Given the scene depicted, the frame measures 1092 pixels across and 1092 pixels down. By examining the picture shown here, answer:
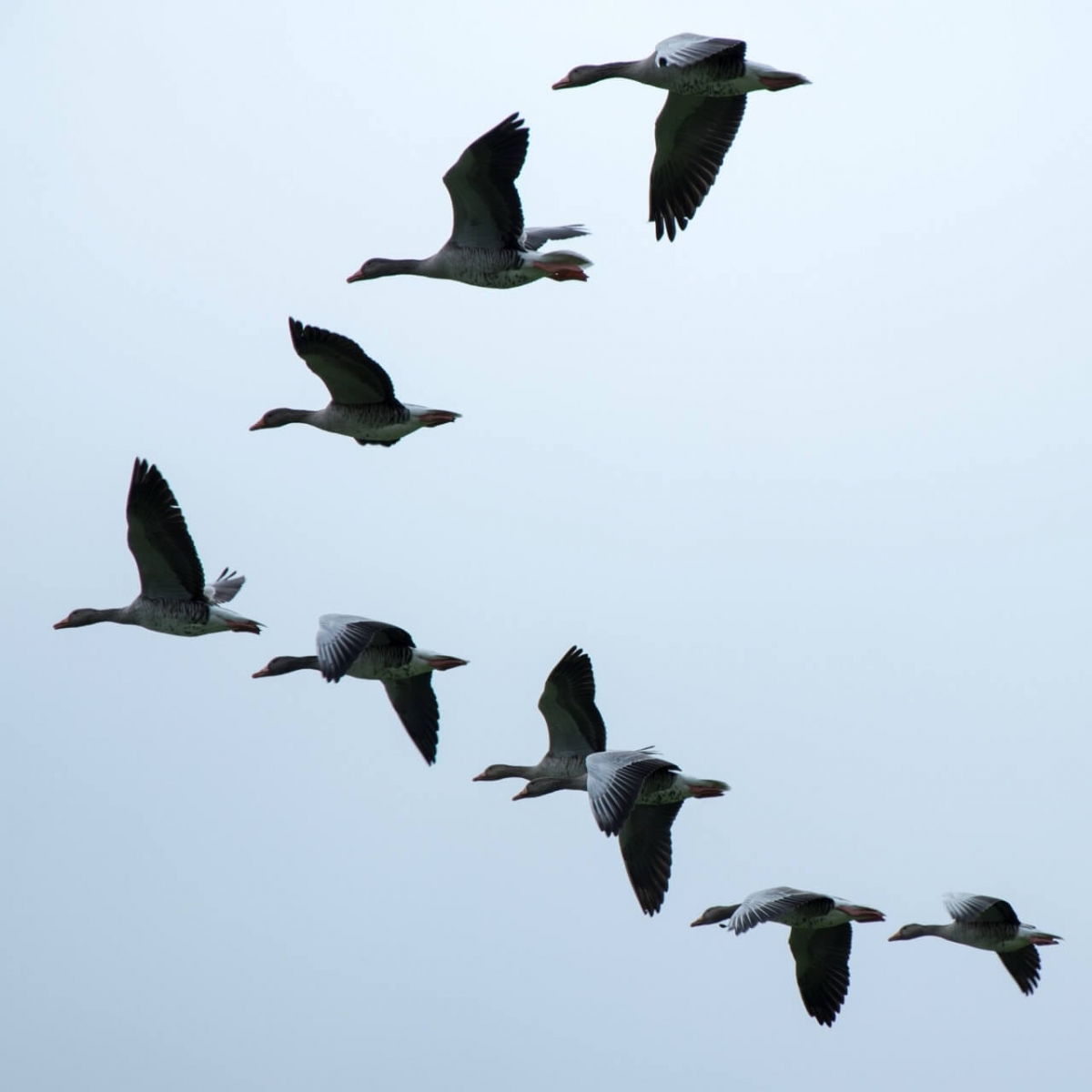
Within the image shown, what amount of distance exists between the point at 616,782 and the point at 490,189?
239 inches

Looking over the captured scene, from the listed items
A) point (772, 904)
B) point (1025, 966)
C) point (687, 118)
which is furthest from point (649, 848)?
point (687, 118)

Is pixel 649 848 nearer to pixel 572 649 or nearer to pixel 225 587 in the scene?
pixel 572 649

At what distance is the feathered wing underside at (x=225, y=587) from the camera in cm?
2742

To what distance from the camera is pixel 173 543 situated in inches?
866

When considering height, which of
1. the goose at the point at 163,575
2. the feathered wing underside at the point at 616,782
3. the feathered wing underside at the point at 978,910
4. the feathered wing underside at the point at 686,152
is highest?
the feathered wing underside at the point at 686,152

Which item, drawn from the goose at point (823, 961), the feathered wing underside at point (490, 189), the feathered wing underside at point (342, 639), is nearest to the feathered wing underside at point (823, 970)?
the goose at point (823, 961)

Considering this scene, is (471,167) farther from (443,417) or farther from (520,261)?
(443,417)

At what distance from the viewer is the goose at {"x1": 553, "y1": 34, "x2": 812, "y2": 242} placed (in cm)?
2131

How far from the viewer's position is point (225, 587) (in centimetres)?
2789

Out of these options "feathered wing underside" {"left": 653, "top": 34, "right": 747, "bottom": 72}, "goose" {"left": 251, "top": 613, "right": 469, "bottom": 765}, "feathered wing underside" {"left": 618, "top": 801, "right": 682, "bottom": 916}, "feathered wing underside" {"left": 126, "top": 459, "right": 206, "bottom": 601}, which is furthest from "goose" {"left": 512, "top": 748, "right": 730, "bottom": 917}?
"feathered wing underside" {"left": 653, "top": 34, "right": 747, "bottom": 72}

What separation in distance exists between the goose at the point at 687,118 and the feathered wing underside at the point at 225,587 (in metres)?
8.20

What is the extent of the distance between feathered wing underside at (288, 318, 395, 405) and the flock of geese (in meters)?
0.02

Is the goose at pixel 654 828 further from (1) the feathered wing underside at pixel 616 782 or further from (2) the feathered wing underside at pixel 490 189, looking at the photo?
(2) the feathered wing underside at pixel 490 189

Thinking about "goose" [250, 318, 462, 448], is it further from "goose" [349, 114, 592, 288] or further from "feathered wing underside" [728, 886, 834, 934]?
"feathered wing underside" [728, 886, 834, 934]
